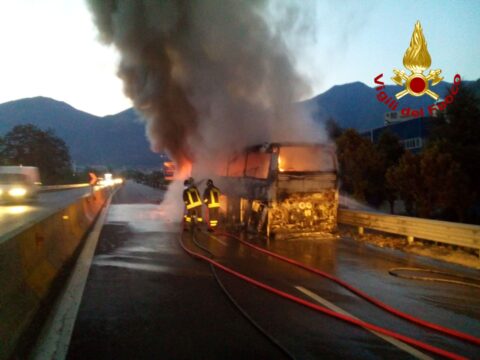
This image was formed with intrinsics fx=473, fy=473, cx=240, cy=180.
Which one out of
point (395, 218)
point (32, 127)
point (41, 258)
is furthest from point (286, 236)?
point (32, 127)

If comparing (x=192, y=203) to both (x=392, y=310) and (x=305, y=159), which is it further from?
(x=392, y=310)

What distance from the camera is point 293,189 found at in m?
11.7

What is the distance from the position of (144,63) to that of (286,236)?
11.1m

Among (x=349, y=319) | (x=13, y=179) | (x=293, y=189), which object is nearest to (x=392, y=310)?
(x=349, y=319)

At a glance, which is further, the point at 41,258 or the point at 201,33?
the point at 201,33

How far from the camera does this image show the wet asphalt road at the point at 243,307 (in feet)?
13.8

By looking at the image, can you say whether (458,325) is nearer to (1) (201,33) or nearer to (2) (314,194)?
(2) (314,194)

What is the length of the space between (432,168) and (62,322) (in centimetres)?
1499

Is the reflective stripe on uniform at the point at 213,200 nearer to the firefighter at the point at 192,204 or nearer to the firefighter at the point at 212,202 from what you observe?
the firefighter at the point at 212,202

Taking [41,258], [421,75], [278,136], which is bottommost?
[41,258]

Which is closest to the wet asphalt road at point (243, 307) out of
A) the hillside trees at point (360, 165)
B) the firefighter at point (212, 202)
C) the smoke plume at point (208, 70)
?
the firefighter at point (212, 202)

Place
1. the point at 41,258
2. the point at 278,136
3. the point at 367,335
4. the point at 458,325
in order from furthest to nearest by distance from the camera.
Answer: the point at 278,136 → the point at 41,258 → the point at 458,325 → the point at 367,335

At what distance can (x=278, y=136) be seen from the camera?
14.2 m

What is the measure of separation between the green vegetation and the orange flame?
3084 millimetres
